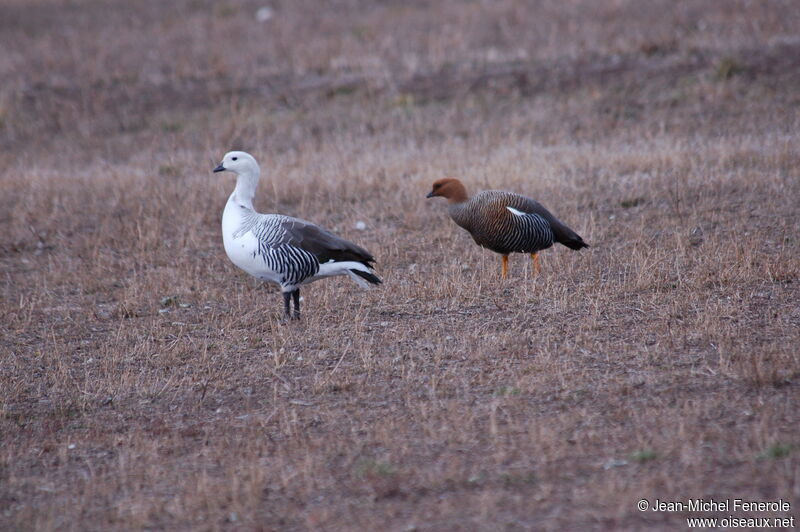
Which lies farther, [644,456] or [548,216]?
[548,216]

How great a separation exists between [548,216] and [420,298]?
161 cm

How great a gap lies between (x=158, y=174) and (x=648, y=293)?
935 centimetres

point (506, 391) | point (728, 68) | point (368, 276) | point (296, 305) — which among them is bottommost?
point (506, 391)

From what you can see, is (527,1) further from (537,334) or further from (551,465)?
(551,465)

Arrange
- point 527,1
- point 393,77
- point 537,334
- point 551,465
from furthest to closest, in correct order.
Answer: point 527,1
point 393,77
point 537,334
point 551,465

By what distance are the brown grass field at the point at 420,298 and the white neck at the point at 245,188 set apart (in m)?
1.10

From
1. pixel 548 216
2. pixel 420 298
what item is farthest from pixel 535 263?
pixel 420 298

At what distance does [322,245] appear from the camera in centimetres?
820

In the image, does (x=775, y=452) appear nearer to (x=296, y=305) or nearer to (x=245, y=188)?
(x=296, y=305)

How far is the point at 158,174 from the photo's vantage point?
14914 millimetres

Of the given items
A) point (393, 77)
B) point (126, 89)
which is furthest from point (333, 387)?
point (126, 89)

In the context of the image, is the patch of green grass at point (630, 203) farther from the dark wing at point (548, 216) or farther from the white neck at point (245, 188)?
the white neck at point (245, 188)

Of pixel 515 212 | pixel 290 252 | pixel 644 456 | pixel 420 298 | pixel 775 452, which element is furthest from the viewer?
pixel 515 212

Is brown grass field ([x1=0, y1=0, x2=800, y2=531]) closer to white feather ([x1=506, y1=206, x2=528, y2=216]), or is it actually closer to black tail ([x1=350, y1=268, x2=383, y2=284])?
black tail ([x1=350, y1=268, x2=383, y2=284])
